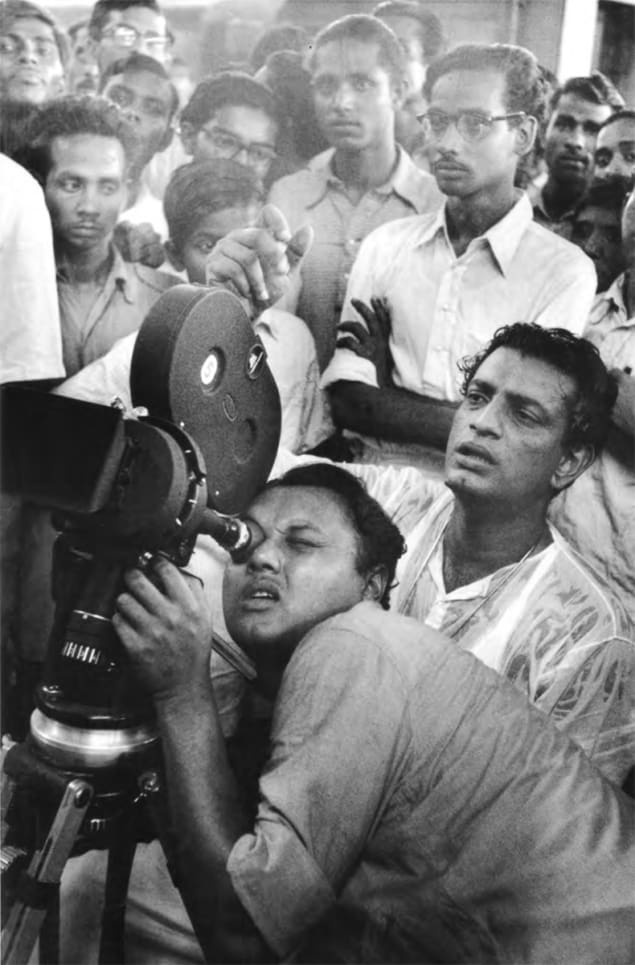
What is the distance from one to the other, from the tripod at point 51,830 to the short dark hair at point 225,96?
1.12 meters

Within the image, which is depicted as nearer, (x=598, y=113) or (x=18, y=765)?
(x=18, y=765)

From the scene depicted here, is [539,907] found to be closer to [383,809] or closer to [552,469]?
[383,809]

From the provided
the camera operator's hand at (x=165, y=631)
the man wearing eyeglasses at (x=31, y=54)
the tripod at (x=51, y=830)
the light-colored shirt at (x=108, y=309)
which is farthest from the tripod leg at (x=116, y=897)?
the man wearing eyeglasses at (x=31, y=54)

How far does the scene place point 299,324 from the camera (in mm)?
2061

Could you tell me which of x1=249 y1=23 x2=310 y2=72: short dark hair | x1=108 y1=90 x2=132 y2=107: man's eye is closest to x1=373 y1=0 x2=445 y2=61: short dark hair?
x1=249 y1=23 x2=310 y2=72: short dark hair

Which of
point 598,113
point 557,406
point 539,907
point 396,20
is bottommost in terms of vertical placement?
point 539,907

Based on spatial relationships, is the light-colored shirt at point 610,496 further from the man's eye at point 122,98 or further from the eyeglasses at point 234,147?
the man's eye at point 122,98

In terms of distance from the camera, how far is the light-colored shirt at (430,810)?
70.8 inches

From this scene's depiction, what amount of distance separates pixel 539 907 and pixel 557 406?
2.60 feet

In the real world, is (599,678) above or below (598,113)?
below

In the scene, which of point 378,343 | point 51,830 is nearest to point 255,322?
point 378,343

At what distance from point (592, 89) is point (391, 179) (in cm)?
36

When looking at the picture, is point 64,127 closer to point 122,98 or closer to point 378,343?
point 122,98

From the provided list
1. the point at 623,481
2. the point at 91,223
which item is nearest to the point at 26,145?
the point at 91,223
